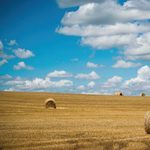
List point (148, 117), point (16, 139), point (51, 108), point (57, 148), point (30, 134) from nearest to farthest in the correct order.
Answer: point (57, 148), point (16, 139), point (30, 134), point (148, 117), point (51, 108)

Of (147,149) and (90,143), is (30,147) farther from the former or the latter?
(147,149)

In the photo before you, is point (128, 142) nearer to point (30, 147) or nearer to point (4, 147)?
point (30, 147)

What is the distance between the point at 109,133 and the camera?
11.1m

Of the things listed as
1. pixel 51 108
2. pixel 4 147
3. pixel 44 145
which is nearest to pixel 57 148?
pixel 44 145

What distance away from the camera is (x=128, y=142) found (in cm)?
931

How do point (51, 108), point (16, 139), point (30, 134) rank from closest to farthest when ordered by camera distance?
point (16, 139)
point (30, 134)
point (51, 108)

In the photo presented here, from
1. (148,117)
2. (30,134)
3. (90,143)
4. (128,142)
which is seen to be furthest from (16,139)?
(148,117)

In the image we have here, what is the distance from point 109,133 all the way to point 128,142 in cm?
192

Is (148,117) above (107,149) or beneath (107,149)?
above

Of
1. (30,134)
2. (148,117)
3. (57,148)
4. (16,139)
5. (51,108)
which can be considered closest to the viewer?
(57,148)

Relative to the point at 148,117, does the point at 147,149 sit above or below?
below

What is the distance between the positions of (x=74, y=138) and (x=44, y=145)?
5.66 ft

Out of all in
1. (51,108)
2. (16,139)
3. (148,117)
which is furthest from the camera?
(51,108)

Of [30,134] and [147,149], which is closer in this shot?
[147,149]
